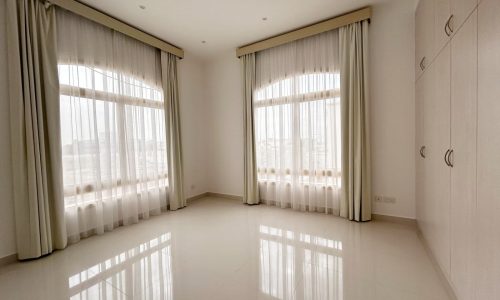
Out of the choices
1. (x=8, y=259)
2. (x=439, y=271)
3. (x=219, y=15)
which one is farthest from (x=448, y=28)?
(x=8, y=259)

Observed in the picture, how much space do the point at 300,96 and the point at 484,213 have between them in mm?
2828

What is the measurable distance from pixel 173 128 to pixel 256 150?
165 cm

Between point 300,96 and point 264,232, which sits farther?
point 300,96

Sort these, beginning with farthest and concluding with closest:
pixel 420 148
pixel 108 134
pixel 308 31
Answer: pixel 308 31 → pixel 108 134 → pixel 420 148

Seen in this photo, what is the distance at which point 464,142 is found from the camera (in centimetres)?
139

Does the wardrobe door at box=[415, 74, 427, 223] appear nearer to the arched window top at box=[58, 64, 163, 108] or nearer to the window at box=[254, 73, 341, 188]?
the window at box=[254, 73, 341, 188]

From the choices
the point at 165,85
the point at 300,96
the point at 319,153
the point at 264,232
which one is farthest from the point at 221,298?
the point at 165,85

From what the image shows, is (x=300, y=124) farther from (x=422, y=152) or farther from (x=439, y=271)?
(x=439, y=271)

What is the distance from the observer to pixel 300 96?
3.64m

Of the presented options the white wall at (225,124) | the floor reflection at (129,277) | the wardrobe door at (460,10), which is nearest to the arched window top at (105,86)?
the white wall at (225,124)

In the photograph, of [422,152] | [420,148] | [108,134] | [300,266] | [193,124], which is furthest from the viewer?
[193,124]

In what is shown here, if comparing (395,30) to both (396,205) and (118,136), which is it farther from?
(118,136)

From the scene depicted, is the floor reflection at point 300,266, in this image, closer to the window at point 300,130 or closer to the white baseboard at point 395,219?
the white baseboard at point 395,219

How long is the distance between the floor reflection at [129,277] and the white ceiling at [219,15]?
10.3ft
